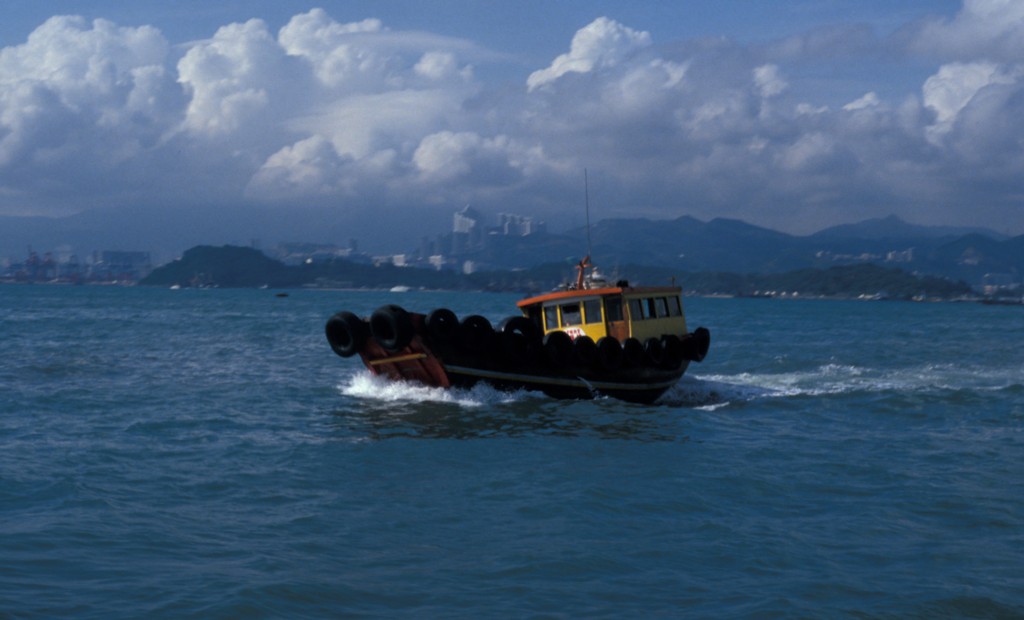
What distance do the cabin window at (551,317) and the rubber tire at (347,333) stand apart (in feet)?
16.4

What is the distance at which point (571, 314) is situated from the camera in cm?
2459

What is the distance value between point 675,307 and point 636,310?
2.04m

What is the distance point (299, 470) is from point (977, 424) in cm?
1453

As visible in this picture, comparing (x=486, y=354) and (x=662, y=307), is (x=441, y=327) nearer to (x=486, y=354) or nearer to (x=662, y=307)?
(x=486, y=354)

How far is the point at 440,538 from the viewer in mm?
11688

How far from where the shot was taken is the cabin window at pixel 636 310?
81.4 ft

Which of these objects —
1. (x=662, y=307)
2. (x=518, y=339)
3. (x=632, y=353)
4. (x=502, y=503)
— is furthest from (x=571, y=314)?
(x=502, y=503)

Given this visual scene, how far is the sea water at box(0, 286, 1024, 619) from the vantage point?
9.71 meters

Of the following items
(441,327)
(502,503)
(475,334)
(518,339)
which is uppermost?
(441,327)

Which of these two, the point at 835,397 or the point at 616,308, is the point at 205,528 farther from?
the point at 835,397

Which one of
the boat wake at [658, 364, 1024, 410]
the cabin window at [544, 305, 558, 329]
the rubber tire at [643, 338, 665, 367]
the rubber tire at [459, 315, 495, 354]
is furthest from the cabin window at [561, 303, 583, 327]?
the rubber tire at [459, 315, 495, 354]

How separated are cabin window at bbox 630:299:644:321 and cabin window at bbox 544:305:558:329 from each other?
185 centimetres

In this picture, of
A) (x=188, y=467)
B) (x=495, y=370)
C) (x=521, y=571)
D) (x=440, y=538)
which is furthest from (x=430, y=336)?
(x=521, y=571)

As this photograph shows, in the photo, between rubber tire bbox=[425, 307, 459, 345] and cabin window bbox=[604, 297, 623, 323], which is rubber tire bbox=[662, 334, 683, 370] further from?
rubber tire bbox=[425, 307, 459, 345]
